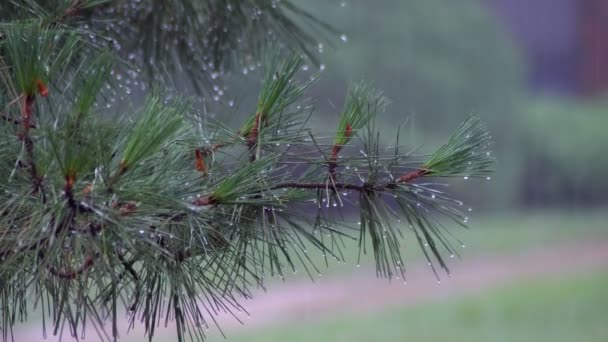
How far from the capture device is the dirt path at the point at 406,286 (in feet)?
33.7

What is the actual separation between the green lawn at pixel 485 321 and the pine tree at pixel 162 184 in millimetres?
7583

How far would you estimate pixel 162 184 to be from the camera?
1393 millimetres

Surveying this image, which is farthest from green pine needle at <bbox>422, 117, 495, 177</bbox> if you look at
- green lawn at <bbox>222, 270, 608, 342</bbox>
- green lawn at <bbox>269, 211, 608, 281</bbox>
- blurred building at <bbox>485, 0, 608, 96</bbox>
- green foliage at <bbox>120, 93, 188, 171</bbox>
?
blurred building at <bbox>485, 0, 608, 96</bbox>

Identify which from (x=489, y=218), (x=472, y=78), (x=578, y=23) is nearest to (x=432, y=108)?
(x=472, y=78)

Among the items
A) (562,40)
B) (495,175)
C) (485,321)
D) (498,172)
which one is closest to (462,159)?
(485,321)

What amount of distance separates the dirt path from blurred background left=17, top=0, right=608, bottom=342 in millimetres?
27

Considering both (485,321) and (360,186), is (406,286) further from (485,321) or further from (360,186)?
(360,186)

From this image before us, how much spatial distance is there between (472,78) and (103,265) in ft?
36.2

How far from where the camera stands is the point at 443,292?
11.4m

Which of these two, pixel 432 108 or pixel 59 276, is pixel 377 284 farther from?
pixel 59 276

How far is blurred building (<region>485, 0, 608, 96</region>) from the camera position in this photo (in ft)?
41.7

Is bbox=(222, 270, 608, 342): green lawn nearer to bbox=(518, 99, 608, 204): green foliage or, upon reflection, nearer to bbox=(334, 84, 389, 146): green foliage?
bbox=(518, 99, 608, 204): green foliage

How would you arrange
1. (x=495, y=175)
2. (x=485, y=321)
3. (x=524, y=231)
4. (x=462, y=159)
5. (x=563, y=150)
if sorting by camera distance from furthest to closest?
(x=524, y=231) → (x=563, y=150) → (x=495, y=175) → (x=485, y=321) → (x=462, y=159)

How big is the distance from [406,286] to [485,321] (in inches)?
63.6
